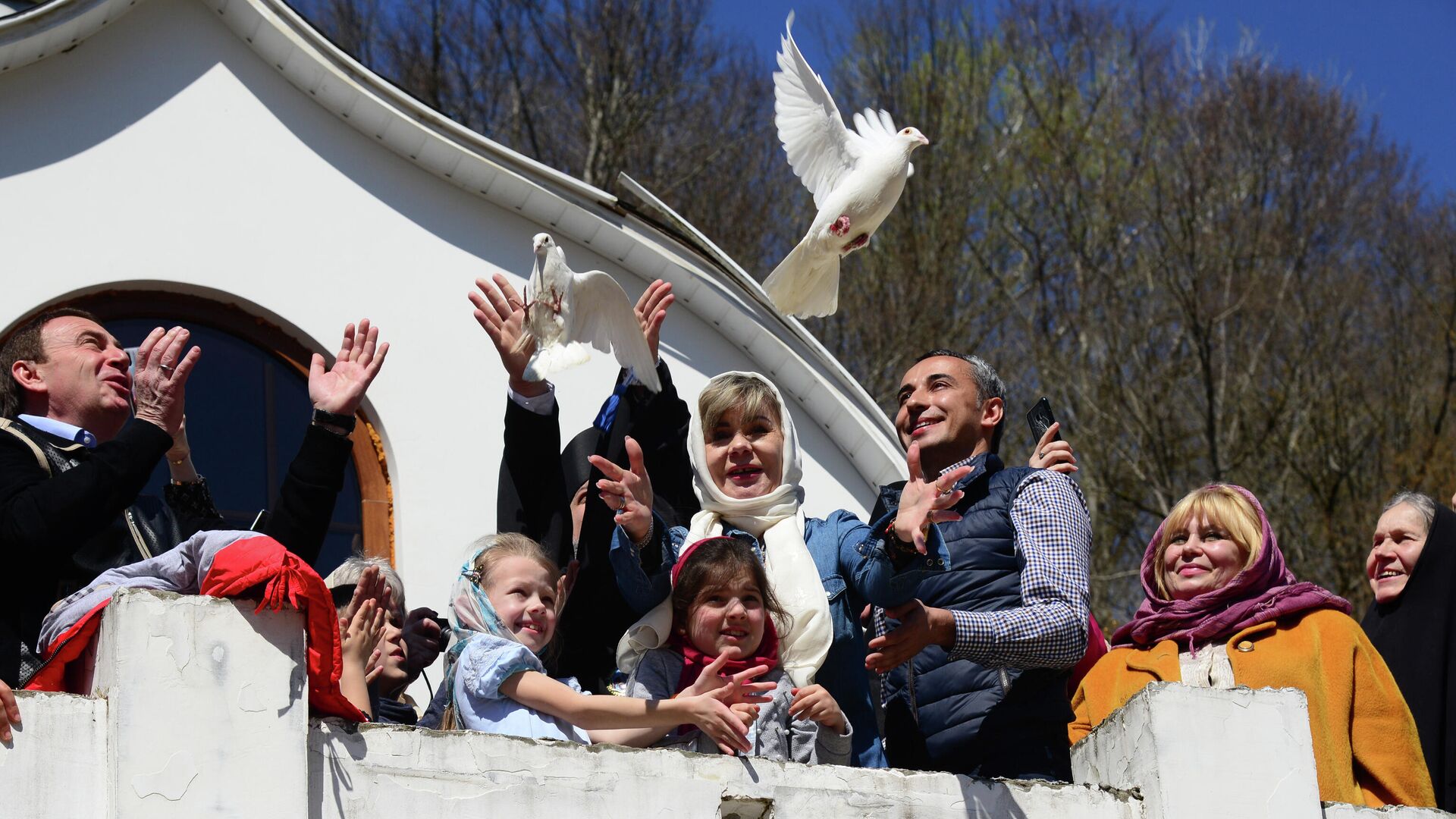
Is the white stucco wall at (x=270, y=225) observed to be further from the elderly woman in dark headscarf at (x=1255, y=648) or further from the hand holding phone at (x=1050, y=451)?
the elderly woman in dark headscarf at (x=1255, y=648)

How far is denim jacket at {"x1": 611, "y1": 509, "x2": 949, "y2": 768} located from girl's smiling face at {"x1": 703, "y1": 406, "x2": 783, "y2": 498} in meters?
0.14

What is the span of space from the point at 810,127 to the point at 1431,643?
2.88 metres

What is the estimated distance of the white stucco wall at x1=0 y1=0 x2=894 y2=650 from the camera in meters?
8.00

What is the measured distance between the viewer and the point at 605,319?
684cm

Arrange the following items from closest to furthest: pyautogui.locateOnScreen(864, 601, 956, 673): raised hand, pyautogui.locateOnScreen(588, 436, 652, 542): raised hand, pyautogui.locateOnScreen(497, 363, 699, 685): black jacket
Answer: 1. pyautogui.locateOnScreen(864, 601, 956, 673): raised hand
2. pyautogui.locateOnScreen(588, 436, 652, 542): raised hand
3. pyautogui.locateOnScreen(497, 363, 699, 685): black jacket

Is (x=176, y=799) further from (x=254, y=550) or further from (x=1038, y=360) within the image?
(x=1038, y=360)

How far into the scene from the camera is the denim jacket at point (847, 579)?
16.9ft

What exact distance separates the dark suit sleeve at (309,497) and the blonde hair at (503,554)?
18.1 inches

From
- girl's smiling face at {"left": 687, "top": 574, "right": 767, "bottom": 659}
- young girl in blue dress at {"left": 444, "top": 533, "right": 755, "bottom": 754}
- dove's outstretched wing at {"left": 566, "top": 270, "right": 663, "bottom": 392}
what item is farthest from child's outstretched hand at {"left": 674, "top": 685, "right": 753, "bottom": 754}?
dove's outstretched wing at {"left": 566, "top": 270, "right": 663, "bottom": 392}

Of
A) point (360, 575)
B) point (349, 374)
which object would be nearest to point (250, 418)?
point (360, 575)

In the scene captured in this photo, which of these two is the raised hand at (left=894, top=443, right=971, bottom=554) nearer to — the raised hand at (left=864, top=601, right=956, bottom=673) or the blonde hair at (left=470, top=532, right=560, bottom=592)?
the raised hand at (left=864, top=601, right=956, bottom=673)

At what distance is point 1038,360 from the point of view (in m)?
22.6

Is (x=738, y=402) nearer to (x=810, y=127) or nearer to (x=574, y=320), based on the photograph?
(x=574, y=320)

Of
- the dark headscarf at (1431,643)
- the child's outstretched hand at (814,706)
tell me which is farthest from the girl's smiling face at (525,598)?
the dark headscarf at (1431,643)
